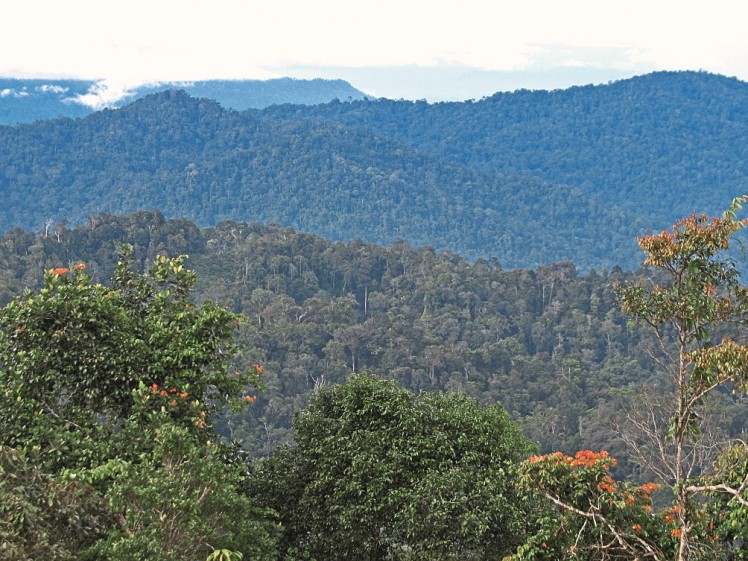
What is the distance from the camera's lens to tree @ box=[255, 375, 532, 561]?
11.3 m

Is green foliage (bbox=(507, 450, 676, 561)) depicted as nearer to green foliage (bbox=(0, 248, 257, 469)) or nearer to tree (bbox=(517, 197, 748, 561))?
tree (bbox=(517, 197, 748, 561))

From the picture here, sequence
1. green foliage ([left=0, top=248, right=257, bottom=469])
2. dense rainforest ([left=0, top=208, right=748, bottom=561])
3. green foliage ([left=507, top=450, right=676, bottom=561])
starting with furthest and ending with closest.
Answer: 1. green foliage ([left=0, top=248, right=257, bottom=469])
2. green foliage ([left=507, top=450, right=676, bottom=561])
3. dense rainforest ([left=0, top=208, right=748, bottom=561])

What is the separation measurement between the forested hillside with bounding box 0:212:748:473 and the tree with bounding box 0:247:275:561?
3221 cm

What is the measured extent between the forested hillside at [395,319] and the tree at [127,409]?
1268 inches

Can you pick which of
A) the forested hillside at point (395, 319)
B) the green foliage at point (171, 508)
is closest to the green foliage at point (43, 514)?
the green foliage at point (171, 508)

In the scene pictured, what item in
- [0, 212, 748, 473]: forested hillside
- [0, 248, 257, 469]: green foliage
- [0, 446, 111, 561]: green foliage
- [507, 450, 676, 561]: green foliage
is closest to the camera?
[0, 446, 111, 561]: green foliage

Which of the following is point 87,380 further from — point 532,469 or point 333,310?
point 333,310

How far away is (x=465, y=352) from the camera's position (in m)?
59.7

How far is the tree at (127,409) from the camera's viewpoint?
812cm

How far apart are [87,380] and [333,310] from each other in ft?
174

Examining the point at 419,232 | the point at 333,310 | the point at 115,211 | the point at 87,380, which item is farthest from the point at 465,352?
the point at 115,211

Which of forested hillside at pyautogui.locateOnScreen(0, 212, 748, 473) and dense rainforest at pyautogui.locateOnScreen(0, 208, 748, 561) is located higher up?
dense rainforest at pyautogui.locateOnScreen(0, 208, 748, 561)

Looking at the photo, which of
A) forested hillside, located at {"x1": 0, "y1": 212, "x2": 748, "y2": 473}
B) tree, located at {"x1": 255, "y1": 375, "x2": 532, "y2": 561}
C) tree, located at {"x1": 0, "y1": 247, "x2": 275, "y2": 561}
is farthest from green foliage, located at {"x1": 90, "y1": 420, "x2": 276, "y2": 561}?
forested hillside, located at {"x1": 0, "y1": 212, "x2": 748, "y2": 473}

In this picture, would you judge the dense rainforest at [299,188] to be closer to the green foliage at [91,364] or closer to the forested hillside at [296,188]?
the forested hillside at [296,188]
